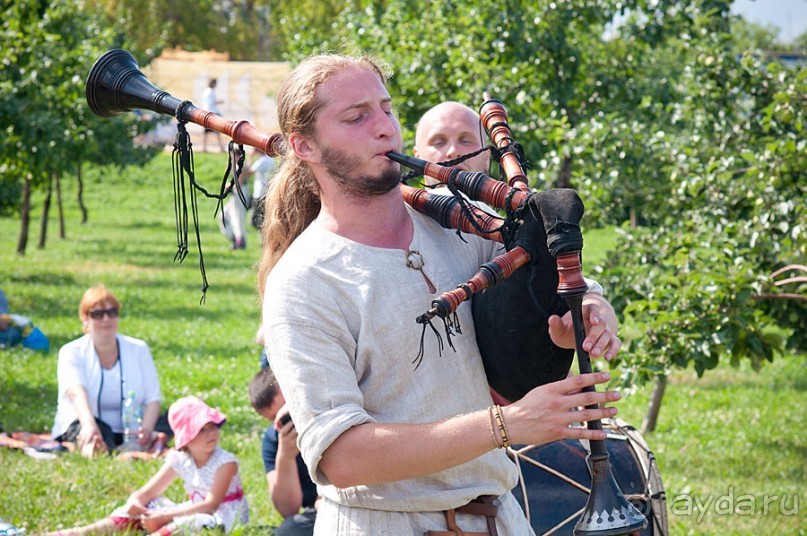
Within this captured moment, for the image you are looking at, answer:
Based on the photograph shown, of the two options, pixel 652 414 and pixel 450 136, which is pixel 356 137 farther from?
pixel 652 414

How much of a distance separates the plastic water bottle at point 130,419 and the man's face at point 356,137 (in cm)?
488

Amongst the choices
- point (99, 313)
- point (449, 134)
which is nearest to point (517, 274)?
point (449, 134)

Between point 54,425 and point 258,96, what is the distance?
77.7 feet

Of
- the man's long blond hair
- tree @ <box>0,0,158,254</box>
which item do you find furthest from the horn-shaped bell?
tree @ <box>0,0,158,254</box>

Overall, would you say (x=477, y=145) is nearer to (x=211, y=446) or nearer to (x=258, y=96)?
(x=211, y=446)

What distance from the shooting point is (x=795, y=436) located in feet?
24.9

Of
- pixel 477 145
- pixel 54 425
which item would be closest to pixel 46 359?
pixel 54 425

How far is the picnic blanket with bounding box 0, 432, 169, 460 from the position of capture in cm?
648

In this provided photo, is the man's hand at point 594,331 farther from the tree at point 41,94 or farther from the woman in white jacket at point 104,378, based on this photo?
the tree at point 41,94

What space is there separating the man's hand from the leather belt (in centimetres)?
42

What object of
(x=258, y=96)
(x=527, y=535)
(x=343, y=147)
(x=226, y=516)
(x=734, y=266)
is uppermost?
(x=258, y=96)
